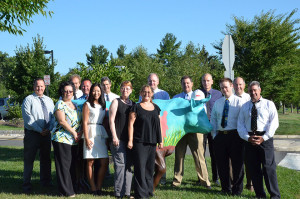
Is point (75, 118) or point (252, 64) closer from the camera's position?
point (75, 118)

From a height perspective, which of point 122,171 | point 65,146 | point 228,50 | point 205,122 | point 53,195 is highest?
point 228,50

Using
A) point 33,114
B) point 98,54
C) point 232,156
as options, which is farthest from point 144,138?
point 98,54

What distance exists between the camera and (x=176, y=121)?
5.76 m

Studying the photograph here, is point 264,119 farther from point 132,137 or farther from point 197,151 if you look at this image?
point 132,137

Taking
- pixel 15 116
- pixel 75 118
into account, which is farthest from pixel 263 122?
pixel 15 116

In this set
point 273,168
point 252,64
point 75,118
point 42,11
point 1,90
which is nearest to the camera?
point 273,168

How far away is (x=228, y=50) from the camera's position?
28.1ft

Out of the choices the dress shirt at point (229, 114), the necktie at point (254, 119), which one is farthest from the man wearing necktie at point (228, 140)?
the necktie at point (254, 119)

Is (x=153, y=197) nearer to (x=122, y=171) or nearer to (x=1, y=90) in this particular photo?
(x=122, y=171)

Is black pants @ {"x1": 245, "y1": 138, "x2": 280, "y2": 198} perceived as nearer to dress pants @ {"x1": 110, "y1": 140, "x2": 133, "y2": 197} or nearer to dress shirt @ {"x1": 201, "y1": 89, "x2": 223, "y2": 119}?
dress shirt @ {"x1": 201, "y1": 89, "x2": 223, "y2": 119}

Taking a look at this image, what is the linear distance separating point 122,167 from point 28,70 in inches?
605

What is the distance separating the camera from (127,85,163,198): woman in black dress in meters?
5.26

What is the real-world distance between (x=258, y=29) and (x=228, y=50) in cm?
1007

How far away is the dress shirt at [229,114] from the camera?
221 inches
